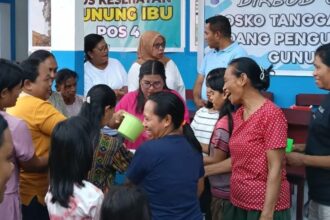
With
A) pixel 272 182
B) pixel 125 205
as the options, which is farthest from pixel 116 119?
pixel 125 205

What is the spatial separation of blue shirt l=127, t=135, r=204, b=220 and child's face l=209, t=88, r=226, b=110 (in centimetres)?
85

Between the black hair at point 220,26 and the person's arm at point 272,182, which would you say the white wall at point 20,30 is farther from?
the person's arm at point 272,182

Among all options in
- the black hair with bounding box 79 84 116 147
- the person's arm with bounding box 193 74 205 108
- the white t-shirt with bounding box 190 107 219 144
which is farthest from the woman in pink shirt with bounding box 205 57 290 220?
the person's arm with bounding box 193 74 205 108

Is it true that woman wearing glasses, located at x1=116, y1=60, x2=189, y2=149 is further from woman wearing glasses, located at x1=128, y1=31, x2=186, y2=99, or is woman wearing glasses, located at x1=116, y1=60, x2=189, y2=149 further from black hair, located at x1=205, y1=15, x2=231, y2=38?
black hair, located at x1=205, y1=15, x2=231, y2=38

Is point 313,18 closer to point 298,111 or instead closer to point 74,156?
point 298,111

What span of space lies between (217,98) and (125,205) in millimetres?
1731

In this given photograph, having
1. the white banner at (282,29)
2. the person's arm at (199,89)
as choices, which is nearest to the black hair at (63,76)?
the person's arm at (199,89)

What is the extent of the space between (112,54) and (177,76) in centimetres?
378

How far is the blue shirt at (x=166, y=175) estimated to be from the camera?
9.22 ft

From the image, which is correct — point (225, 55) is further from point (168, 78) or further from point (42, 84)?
point (42, 84)

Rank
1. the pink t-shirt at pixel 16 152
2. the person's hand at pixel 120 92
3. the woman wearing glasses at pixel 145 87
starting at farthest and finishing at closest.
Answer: the person's hand at pixel 120 92
the woman wearing glasses at pixel 145 87
the pink t-shirt at pixel 16 152

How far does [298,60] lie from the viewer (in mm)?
7148

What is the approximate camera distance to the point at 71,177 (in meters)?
2.68

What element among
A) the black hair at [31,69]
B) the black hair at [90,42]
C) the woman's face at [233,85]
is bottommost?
the woman's face at [233,85]
